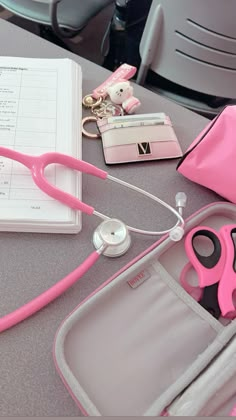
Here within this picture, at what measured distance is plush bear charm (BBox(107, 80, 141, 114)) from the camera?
67 cm

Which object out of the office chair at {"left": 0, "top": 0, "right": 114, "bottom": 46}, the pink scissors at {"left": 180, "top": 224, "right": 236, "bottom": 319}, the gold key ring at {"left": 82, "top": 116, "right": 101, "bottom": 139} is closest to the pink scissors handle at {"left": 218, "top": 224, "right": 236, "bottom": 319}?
the pink scissors at {"left": 180, "top": 224, "right": 236, "bottom": 319}

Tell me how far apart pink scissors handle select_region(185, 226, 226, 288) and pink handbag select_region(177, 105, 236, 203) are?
0.07 m

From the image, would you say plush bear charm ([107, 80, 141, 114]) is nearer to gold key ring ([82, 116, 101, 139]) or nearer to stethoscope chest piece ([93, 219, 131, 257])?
gold key ring ([82, 116, 101, 139])

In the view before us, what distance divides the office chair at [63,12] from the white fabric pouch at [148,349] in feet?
2.75

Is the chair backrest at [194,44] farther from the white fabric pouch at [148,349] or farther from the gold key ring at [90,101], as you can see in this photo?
the white fabric pouch at [148,349]

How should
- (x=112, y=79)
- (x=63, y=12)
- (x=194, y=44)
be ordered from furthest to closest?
(x=63, y=12), (x=194, y=44), (x=112, y=79)

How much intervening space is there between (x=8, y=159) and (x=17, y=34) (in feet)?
0.99

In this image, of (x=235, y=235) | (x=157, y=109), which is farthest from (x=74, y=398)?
(x=157, y=109)

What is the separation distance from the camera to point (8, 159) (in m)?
0.58

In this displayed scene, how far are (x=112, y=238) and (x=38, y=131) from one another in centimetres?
20

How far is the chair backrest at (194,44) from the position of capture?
0.81 meters

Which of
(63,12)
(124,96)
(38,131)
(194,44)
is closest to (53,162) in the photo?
(38,131)

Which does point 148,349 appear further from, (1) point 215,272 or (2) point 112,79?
(2) point 112,79

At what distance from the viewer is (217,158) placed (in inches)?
22.5
